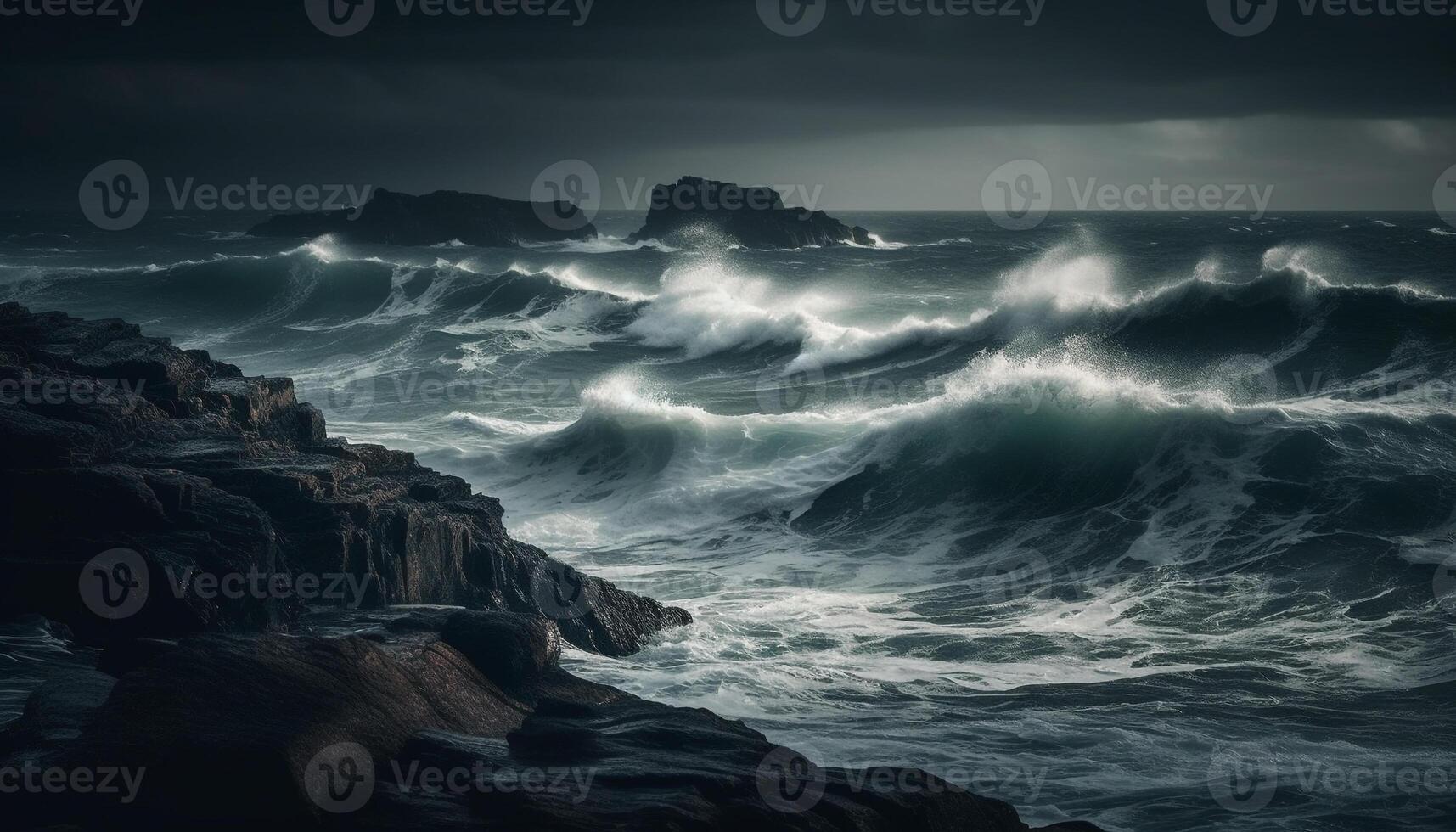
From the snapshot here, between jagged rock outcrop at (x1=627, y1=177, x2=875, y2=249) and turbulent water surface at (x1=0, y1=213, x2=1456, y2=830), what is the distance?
5155 cm

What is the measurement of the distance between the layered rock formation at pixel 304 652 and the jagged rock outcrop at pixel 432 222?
78.3 metres

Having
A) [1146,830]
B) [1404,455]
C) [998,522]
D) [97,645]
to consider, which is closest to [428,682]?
[97,645]

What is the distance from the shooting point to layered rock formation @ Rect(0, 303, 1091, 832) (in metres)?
5.89

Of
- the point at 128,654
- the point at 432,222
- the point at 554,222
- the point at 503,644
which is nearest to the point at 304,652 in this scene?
the point at 128,654

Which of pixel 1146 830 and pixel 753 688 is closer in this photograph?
pixel 1146 830

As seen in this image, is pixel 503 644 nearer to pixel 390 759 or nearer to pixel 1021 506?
pixel 390 759

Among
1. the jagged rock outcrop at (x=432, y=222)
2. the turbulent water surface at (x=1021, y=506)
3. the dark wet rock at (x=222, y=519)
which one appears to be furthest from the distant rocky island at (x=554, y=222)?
the dark wet rock at (x=222, y=519)

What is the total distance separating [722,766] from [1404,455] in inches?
557

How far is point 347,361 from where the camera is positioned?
111 ft

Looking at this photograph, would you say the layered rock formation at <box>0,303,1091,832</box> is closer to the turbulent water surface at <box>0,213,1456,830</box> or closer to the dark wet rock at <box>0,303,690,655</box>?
the dark wet rock at <box>0,303,690,655</box>

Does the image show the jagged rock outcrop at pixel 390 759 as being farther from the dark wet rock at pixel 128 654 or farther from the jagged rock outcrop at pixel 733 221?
the jagged rock outcrop at pixel 733 221

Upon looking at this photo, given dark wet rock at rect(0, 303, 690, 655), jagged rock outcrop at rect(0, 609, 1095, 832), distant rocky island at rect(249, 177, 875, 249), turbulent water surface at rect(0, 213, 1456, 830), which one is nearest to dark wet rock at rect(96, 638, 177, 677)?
jagged rock outcrop at rect(0, 609, 1095, 832)

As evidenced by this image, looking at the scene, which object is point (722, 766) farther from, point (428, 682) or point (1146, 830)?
point (1146, 830)

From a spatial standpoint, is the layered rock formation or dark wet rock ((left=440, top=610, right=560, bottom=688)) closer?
the layered rock formation
